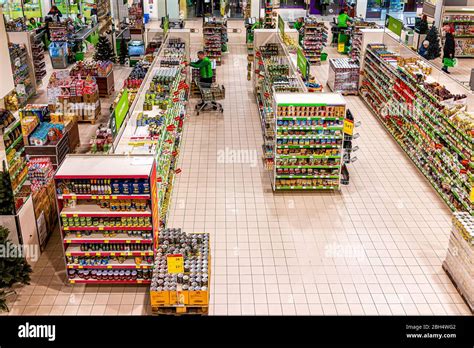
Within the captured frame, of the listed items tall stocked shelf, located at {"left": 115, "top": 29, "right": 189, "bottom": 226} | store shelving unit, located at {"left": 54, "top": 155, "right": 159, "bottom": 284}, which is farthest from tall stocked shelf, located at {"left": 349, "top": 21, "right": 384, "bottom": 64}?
store shelving unit, located at {"left": 54, "top": 155, "right": 159, "bottom": 284}

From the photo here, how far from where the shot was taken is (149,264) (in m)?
7.55

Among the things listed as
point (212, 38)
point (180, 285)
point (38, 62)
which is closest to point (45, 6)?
point (38, 62)

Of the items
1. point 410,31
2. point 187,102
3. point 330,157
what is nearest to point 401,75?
point 330,157

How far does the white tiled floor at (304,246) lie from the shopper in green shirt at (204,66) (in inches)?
134

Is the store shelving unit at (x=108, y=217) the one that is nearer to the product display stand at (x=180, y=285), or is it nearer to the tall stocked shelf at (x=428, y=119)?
the product display stand at (x=180, y=285)

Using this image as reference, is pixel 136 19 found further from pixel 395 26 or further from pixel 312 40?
pixel 395 26

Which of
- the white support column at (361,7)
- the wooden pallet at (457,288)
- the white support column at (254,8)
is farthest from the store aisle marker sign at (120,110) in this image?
the white support column at (361,7)

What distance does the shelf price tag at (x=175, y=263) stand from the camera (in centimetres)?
699

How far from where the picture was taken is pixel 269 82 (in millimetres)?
13398

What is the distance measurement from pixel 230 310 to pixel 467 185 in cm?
511

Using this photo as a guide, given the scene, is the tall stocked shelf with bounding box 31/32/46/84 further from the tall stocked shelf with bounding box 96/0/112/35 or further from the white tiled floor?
the white tiled floor

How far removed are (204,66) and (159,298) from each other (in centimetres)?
997
